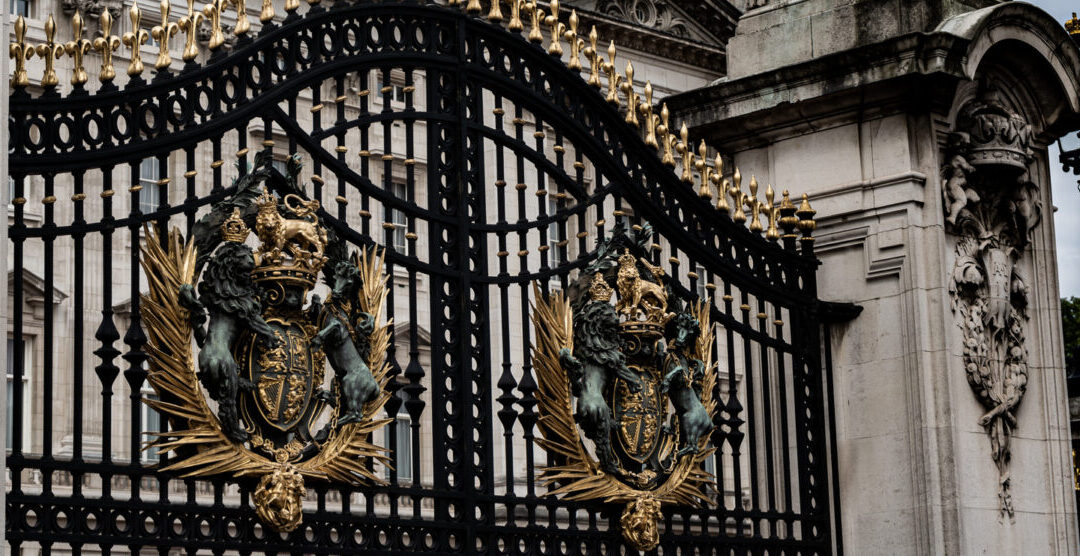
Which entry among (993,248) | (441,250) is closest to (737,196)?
(993,248)

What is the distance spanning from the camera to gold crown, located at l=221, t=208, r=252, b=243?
29.6ft

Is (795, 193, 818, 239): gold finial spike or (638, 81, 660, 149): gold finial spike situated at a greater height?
(638, 81, 660, 149): gold finial spike

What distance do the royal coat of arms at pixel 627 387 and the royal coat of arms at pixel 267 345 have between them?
1152mm

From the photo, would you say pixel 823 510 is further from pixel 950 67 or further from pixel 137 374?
pixel 137 374

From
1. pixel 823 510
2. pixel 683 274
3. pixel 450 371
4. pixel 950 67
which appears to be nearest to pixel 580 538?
pixel 450 371

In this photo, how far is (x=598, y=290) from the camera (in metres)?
10.6

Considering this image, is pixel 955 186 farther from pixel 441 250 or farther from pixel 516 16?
pixel 441 250

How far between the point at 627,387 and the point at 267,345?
235cm

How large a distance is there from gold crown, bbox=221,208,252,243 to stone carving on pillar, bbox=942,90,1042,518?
16.1 feet

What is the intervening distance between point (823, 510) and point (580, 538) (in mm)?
2103

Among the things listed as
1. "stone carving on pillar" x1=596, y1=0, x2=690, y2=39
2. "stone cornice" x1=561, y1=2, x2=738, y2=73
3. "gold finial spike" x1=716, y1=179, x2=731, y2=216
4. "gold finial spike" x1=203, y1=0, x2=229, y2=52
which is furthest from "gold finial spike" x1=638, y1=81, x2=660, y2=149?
"stone carving on pillar" x1=596, y1=0, x2=690, y2=39

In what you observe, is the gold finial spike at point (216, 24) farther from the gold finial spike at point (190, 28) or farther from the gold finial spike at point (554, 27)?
the gold finial spike at point (554, 27)

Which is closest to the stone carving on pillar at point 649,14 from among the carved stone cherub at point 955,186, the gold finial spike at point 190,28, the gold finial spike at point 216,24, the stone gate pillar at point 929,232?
the stone gate pillar at point 929,232

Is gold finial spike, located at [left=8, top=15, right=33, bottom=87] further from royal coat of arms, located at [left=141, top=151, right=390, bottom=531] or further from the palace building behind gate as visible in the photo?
royal coat of arms, located at [left=141, top=151, right=390, bottom=531]
